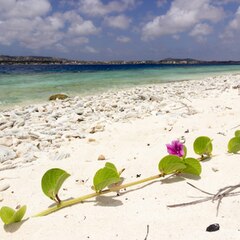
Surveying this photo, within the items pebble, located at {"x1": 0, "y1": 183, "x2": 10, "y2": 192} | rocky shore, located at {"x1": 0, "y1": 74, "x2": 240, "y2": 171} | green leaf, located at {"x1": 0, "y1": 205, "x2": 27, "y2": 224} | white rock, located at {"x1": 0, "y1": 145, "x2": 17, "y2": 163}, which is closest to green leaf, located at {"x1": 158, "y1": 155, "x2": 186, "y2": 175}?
green leaf, located at {"x1": 0, "y1": 205, "x2": 27, "y2": 224}

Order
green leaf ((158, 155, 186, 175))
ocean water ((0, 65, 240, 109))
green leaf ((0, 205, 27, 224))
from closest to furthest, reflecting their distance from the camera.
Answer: green leaf ((0, 205, 27, 224))
green leaf ((158, 155, 186, 175))
ocean water ((0, 65, 240, 109))

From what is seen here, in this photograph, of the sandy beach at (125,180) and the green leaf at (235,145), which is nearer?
the sandy beach at (125,180)

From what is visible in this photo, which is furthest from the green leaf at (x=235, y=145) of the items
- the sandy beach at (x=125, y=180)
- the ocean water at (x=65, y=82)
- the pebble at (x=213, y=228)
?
the ocean water at (x=65, y=82)

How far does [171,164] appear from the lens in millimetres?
2055

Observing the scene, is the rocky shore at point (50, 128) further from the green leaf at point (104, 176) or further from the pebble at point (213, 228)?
the pebble at point (213, 228)

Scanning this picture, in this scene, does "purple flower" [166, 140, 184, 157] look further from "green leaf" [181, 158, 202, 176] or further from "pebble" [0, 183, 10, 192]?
"pebble" [0, 183, 10, 192]

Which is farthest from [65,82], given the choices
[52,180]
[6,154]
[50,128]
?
[52,180]

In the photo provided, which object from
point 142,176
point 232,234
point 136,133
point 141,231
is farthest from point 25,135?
point 232,234

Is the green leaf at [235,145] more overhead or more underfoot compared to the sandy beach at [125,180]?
more overhead

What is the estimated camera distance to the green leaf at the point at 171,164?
2.04m

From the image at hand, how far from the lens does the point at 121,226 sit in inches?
63.9

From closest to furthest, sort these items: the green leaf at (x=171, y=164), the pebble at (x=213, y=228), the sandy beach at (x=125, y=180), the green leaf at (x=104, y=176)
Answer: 1. the pebble at (x=213, y=228)
2. the sandy beach at (x=125, y=180)
3. the green leaf at (x=104, y=176)
4. the green leaf at (x=171, y=164)

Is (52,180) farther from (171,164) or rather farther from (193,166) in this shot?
(193,166)

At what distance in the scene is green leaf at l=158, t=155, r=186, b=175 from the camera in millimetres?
2035
